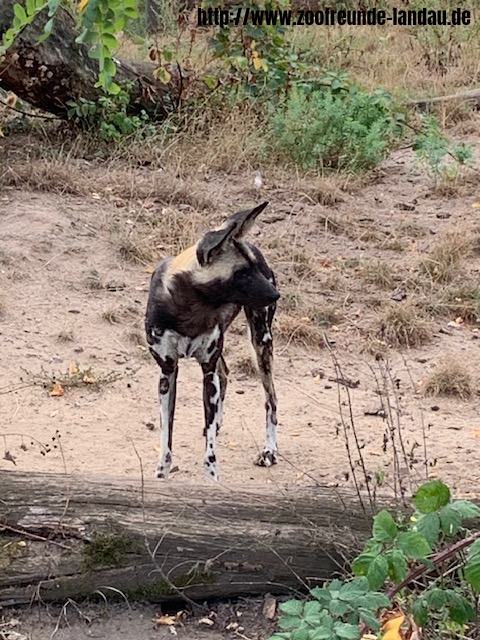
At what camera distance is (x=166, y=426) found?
4461mm

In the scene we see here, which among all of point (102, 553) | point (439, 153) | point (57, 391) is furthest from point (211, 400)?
point (439, 153)

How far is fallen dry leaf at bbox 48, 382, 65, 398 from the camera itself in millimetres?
5441

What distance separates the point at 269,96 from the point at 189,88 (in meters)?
0.70

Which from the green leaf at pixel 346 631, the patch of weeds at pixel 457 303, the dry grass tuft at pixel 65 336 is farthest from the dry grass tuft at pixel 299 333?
the green leaf at pixel 346 631

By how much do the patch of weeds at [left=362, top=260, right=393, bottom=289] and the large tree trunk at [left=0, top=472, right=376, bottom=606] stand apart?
3823mm

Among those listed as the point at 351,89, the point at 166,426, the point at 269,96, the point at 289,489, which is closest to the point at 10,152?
the point at 269,96

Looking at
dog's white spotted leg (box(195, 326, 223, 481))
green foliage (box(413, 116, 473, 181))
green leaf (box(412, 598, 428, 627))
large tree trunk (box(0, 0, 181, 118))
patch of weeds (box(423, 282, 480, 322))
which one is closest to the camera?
green leaf (box(412, 598, 428, 627))

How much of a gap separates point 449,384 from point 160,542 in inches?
112

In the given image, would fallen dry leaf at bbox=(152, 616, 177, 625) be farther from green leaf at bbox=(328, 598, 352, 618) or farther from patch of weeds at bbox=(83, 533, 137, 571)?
green leaf at bbox=(328, 598, 352, 618)

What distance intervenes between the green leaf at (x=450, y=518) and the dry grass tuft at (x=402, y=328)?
13.1 ft

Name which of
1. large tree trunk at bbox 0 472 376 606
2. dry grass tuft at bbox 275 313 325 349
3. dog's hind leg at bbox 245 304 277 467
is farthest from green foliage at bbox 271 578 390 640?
dry grass tuft at bbox 275 313 325 349

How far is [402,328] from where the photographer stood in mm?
6266

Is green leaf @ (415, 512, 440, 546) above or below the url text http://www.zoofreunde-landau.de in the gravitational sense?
below

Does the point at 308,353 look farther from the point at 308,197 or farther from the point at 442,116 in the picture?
the point at 442,116
